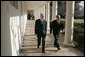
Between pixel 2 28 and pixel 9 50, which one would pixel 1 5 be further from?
pixel 9 50

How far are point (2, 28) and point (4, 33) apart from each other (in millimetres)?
118

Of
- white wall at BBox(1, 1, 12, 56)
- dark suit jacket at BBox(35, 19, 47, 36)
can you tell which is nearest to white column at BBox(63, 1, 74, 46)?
Result: dark suit jacket at BBox(35, 19, 47, 36)

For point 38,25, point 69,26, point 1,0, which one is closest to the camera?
point 1,0

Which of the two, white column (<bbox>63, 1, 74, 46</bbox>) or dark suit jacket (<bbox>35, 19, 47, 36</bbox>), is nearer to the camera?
dark suit jacket (<bbox>35, 19, 47, 36</bbox>)

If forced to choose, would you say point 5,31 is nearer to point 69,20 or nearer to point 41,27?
point 41,27

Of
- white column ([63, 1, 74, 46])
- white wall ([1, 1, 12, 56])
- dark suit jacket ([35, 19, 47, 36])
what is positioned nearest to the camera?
white wall ([1, 1, 12, 56])

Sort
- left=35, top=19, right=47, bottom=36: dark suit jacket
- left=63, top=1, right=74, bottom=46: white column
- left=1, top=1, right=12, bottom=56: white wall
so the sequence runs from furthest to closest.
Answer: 1. left=63, top=1, right=74, bottom=46: white column
2. left=35, top=19, right=47, bottom=36: dark suit jacket
3. left=1, top=1, right=12, bottom=56: white wall

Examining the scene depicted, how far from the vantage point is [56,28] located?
945cm

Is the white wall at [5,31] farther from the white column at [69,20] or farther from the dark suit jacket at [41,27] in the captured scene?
the white column at [69,20]

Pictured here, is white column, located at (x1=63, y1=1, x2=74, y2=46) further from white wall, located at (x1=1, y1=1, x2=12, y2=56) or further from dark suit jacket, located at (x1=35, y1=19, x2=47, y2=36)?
white wall, located at (x1=1, y1=1, x2=12, y2=56)

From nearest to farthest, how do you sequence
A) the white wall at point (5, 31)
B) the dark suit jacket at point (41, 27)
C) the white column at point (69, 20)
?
the white wall at point (5, 31) < the dark suit jacket at point (41, 27) < the white column at point (69, 20)

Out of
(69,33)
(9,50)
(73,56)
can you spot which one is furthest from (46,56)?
(9,50)

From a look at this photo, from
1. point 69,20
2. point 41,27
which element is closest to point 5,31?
point 41,27

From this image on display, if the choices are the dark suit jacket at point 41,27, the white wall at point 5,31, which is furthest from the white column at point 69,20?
the white wall at point 5,31
